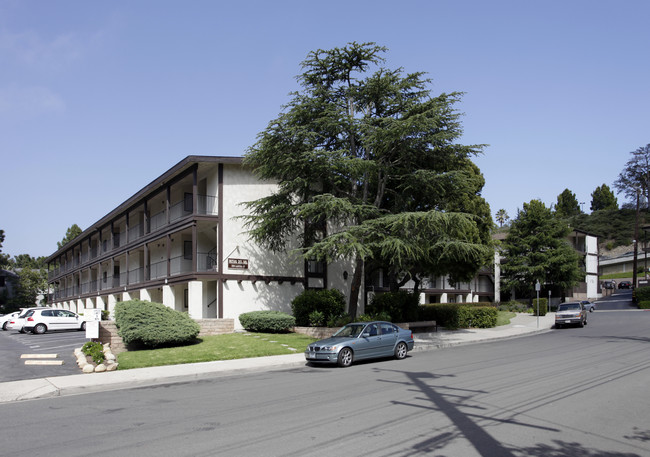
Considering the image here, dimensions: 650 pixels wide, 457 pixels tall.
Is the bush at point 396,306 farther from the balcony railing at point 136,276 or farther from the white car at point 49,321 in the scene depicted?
the white car at point 49,321

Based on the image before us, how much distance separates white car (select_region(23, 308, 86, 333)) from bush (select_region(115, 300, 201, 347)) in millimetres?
14513

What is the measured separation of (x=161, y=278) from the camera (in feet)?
106

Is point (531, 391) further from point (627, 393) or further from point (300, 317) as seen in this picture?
point (300, 317)

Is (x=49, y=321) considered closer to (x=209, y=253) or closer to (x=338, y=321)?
(x=209, y=253)

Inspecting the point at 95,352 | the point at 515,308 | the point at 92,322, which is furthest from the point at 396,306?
the point at 515,308

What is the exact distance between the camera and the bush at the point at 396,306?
2798cm

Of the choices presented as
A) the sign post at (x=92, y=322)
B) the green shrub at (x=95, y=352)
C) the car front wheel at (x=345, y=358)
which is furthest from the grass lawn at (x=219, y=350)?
the car front wheel at (x=345, y=358)

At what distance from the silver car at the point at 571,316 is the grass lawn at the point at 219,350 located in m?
18.8

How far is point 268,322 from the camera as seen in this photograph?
25.6m

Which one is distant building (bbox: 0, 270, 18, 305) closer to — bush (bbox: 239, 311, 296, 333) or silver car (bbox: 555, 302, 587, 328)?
bush (bbox: 239, 311, 296, 333)

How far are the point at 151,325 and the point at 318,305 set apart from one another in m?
9.18

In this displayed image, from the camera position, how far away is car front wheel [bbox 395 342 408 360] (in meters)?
18.2

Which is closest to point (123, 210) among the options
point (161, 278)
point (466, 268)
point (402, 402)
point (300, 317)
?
point (161, 278)

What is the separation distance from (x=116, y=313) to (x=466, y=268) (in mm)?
18501
